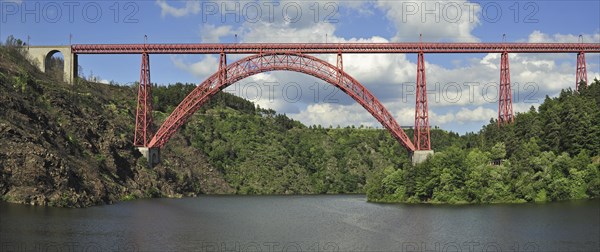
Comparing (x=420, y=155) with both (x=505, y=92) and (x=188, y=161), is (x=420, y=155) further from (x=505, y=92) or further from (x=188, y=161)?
(x=188, y=161)

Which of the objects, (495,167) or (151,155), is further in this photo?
(151,155)

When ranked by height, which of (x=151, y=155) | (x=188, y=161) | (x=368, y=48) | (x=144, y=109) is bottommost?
(x=188, y=161)

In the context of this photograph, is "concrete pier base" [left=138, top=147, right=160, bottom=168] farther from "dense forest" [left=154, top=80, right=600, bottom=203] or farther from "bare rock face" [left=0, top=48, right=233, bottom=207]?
"dense forest" [left=154, top=80, right=600, bottom=203]

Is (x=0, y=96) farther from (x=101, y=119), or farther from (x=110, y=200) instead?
(x=101, y=119)

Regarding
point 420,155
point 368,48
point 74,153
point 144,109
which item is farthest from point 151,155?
point 420,155

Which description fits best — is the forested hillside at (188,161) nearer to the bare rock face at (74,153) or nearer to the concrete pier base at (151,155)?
the bare rock face at (74,153)

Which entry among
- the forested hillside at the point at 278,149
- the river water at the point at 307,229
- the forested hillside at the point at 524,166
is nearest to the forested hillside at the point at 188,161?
the forested hillside at the point at 524,166
